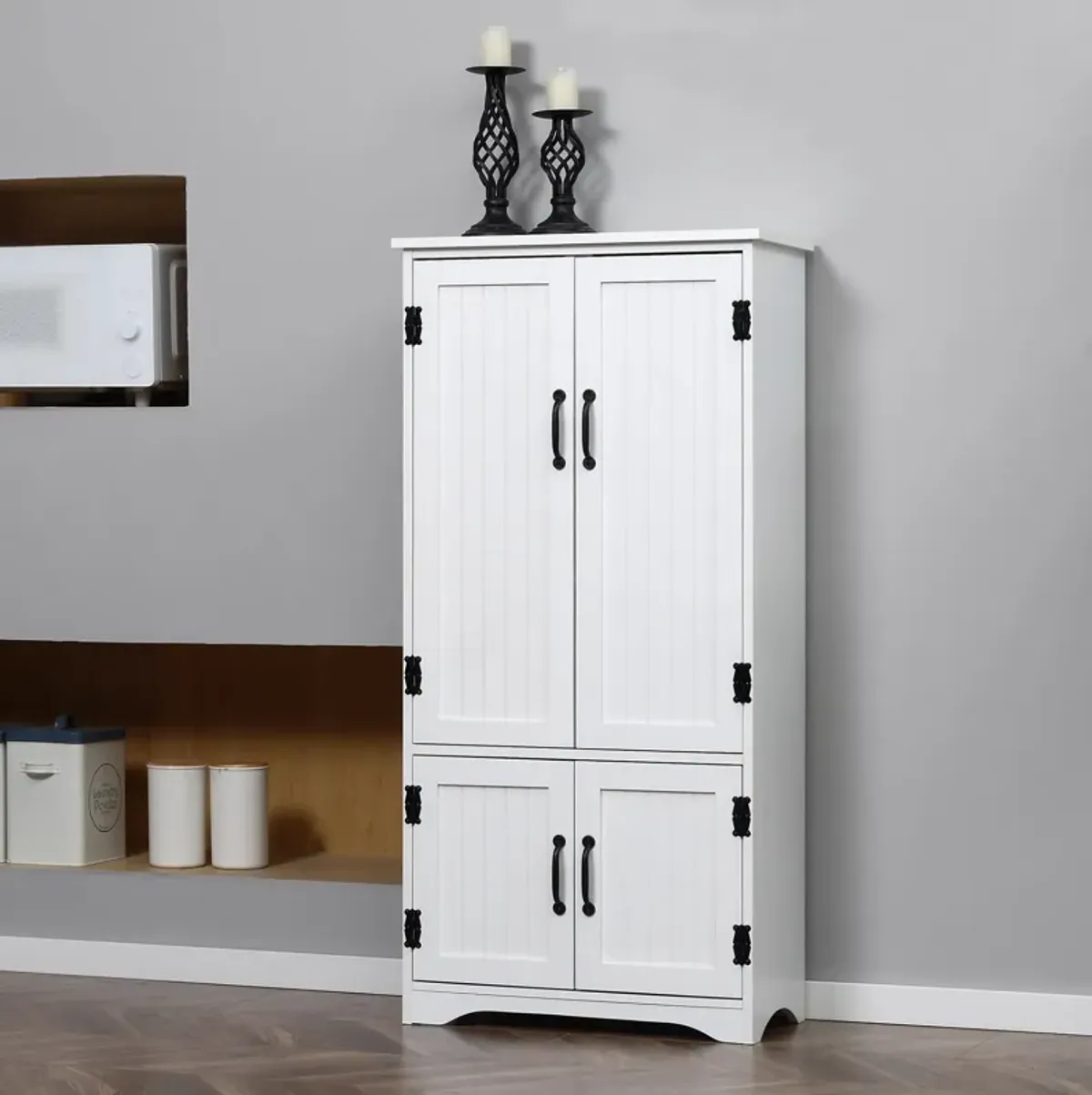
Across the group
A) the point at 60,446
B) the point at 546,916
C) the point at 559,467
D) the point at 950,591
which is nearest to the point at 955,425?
the point at 950,591

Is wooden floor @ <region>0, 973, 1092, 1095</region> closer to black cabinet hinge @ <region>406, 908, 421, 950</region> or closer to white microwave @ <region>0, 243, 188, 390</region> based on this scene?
black cabinet hinge @ <region>406, 908, 421, 950</region>

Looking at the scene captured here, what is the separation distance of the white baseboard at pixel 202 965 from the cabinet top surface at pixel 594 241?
1.77 m

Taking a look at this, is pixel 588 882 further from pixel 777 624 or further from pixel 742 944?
pixel 777 624

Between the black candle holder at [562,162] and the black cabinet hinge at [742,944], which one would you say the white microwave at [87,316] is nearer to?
the black candle holder at [562,162]

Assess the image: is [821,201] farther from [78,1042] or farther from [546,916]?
[78,1042]

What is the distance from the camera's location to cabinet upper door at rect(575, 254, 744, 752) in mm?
4340

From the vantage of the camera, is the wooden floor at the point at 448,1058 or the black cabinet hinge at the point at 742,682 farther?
A: the black cabinet hinge at the point at 742,682

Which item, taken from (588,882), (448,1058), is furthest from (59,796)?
(588,882)

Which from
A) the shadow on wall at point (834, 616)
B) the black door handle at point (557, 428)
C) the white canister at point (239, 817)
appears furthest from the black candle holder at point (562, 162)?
the white canister at point (239, 817)

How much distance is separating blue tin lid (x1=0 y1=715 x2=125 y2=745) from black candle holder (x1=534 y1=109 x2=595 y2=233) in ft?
6.19

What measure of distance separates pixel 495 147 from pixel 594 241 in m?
0.53

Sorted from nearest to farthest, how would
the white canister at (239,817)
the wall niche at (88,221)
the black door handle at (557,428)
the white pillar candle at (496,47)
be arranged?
the black door handle at (557,428), the white pillar candle at (496,47), the white canister at (239,817), the wall niche at (88,221)

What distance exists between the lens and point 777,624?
4.48 m

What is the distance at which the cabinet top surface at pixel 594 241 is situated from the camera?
4.31m
